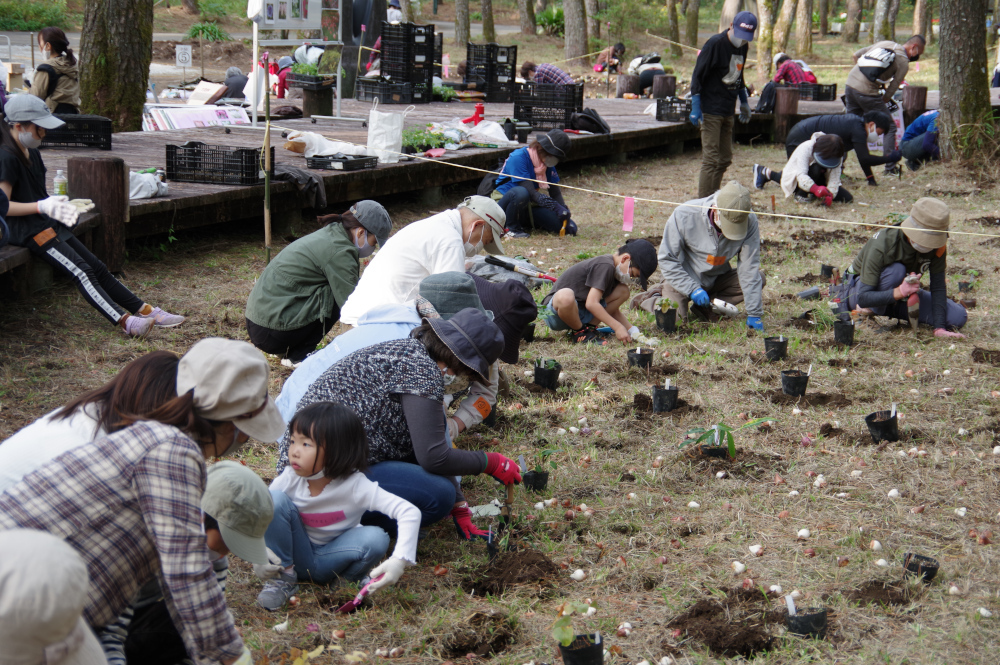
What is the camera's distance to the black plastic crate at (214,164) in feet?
25.7

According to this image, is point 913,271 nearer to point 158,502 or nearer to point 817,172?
point 817,172

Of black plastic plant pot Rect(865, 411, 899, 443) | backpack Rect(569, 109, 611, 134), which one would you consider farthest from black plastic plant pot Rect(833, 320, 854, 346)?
backpack Rect(569, 109, 611, 134)

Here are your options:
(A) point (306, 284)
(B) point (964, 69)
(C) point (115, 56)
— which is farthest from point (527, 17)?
(A) point (306, 284)

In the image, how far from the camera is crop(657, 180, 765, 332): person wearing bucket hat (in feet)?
20.3

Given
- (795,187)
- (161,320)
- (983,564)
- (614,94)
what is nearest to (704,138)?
(795,187)

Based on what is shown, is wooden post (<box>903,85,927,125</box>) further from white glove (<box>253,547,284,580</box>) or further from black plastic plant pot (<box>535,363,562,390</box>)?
white glove (<box>253,547,284,580</box>)

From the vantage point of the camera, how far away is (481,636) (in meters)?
2.93

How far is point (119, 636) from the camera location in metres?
2.30

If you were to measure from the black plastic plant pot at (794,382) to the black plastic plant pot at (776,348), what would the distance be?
576 mm

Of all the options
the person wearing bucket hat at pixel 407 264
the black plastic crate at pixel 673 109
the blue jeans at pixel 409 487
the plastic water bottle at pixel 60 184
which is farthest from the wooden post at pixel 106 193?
the black plastic crate at pixel 673 109

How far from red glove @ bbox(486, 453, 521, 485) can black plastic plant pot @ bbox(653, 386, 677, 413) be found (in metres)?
1.55

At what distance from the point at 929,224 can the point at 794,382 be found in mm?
1625

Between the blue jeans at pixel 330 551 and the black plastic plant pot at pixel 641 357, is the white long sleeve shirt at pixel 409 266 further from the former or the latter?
the blue jeans at pixel 330 551

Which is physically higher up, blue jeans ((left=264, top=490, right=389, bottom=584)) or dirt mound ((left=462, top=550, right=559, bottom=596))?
blue jeans ((left=264, top=490, right=389, bottom=584))
